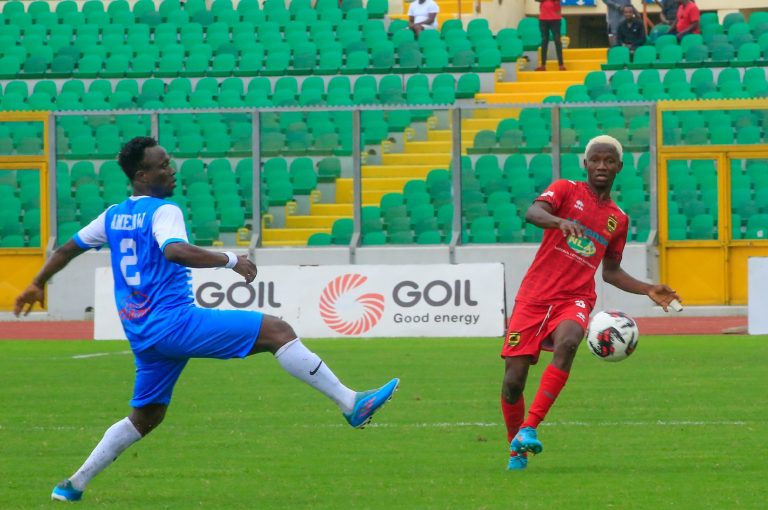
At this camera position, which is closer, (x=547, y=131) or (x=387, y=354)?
(x=387, y=354)

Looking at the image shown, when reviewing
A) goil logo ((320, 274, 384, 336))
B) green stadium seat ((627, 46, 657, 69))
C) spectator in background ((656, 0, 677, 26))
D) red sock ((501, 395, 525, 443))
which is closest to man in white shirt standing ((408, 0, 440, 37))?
green stadium seat ((627, 46, 657, 69))

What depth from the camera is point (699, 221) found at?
73.5 ft

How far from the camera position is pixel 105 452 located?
7.64 metres

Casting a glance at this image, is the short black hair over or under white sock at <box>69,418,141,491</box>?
over

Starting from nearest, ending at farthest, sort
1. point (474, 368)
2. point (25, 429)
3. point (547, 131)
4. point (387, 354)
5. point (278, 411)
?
1. point (25, 429)
2. point (278, 411)
3. point (474, 368)
4. point (387, 354)
5. point (547, 131)

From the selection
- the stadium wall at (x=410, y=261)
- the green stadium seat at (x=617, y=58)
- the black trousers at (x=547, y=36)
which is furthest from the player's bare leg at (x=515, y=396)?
the black trousers at (x=547, y=36)

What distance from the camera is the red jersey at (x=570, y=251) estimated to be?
8727 mm

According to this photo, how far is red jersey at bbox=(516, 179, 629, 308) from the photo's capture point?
28.6 ft

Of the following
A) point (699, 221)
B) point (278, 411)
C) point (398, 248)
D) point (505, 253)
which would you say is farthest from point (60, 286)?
point (278, 411)

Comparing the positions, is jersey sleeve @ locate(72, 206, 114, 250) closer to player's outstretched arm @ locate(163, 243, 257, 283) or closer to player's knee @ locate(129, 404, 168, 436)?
player's outstretched arm @ locate(163, 243, 257, 283)

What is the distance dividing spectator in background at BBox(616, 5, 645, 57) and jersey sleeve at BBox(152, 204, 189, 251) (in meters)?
22.4

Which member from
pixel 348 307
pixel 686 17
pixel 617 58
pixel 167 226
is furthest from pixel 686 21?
pixel 167 226

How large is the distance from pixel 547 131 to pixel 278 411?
11127 millimetres

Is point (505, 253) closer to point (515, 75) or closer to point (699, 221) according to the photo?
point (699, 221)
